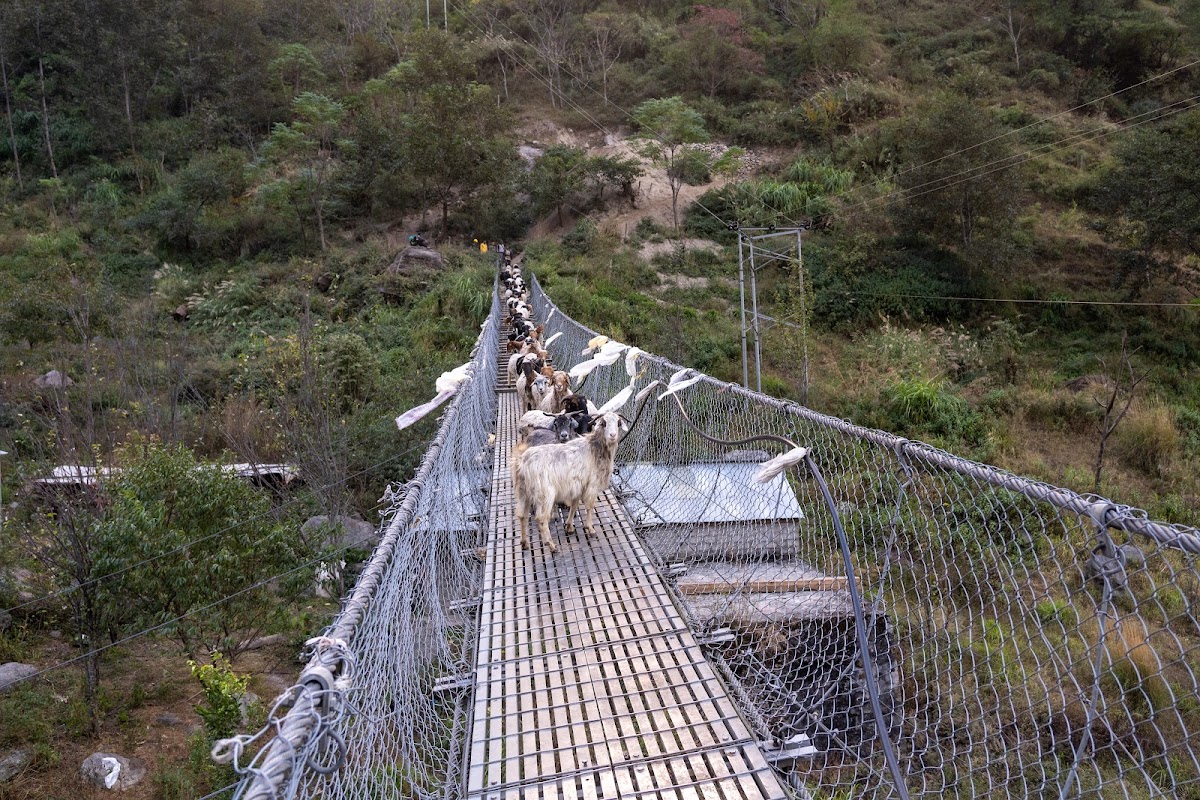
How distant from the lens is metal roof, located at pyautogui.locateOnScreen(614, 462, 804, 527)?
378 cm

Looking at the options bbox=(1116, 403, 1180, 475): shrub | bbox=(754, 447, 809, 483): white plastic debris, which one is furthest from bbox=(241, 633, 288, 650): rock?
bbox=(1116, 403, 1180, 475): shrub

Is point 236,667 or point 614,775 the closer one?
point 614,775

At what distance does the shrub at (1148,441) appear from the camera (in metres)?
9.86

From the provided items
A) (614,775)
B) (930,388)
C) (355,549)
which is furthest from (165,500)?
(930,388)

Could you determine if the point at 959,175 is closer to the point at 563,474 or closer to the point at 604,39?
the point at 563,474

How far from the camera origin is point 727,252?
1912cm

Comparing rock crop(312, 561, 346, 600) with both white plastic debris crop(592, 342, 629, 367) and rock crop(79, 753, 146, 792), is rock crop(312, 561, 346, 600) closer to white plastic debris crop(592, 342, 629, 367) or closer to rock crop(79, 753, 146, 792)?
rock crop(79, 753, 146, 792)

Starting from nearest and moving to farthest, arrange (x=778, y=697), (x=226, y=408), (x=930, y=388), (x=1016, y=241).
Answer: (x=778, y=697), (x=226, y=408), (x=930, y=388), (x=1016, y=241)

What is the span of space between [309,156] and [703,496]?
→ 21.8 metres

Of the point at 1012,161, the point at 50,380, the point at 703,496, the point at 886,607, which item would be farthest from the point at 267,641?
the point at 1012,161

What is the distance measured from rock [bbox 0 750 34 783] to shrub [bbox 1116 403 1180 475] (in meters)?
12.5

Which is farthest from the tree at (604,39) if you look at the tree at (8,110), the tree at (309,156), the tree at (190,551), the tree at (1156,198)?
the tree at (190,551)

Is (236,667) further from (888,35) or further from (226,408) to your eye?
(888,35)

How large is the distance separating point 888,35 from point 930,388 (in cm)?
2264
